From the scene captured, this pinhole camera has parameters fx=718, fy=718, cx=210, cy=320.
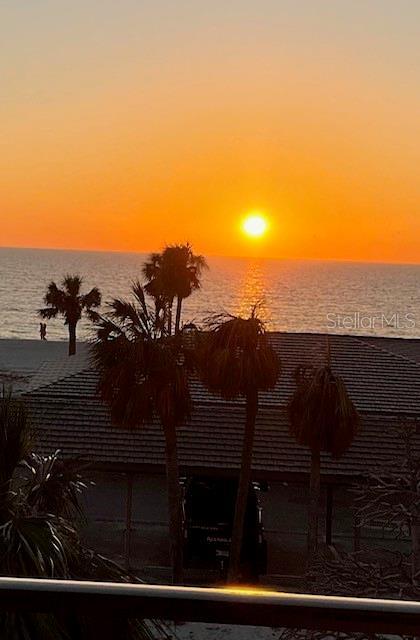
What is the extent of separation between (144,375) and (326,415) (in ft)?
10.0

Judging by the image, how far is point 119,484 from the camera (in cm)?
1841

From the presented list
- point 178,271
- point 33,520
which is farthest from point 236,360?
point 178,271

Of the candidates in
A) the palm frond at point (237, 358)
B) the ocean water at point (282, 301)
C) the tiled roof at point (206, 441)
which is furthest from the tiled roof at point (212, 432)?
the ocean water at point (282, 301)

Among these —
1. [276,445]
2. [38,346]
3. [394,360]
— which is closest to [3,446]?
[276,445]

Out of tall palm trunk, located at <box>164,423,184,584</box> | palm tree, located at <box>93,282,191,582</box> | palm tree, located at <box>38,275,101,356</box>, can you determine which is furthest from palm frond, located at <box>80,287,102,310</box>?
tall palm trunk, located at <box>164,423,184,584</box>

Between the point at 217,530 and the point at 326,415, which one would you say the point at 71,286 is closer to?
the point at 217,530

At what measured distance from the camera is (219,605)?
1345 millimetres

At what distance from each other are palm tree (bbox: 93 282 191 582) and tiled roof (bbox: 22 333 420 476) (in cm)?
150

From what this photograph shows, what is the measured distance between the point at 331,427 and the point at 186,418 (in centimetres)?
242

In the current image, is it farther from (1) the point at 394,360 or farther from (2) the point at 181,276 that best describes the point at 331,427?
(2) the point at 181,276

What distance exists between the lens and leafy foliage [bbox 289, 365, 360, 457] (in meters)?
11.7

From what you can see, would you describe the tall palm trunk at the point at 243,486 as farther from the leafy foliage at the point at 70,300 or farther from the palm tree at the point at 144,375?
the leafy foliage at the point at 70,300

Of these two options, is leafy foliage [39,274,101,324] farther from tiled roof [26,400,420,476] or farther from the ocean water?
tiled roof [26,400,420,476]

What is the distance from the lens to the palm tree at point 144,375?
1156 centimetres
